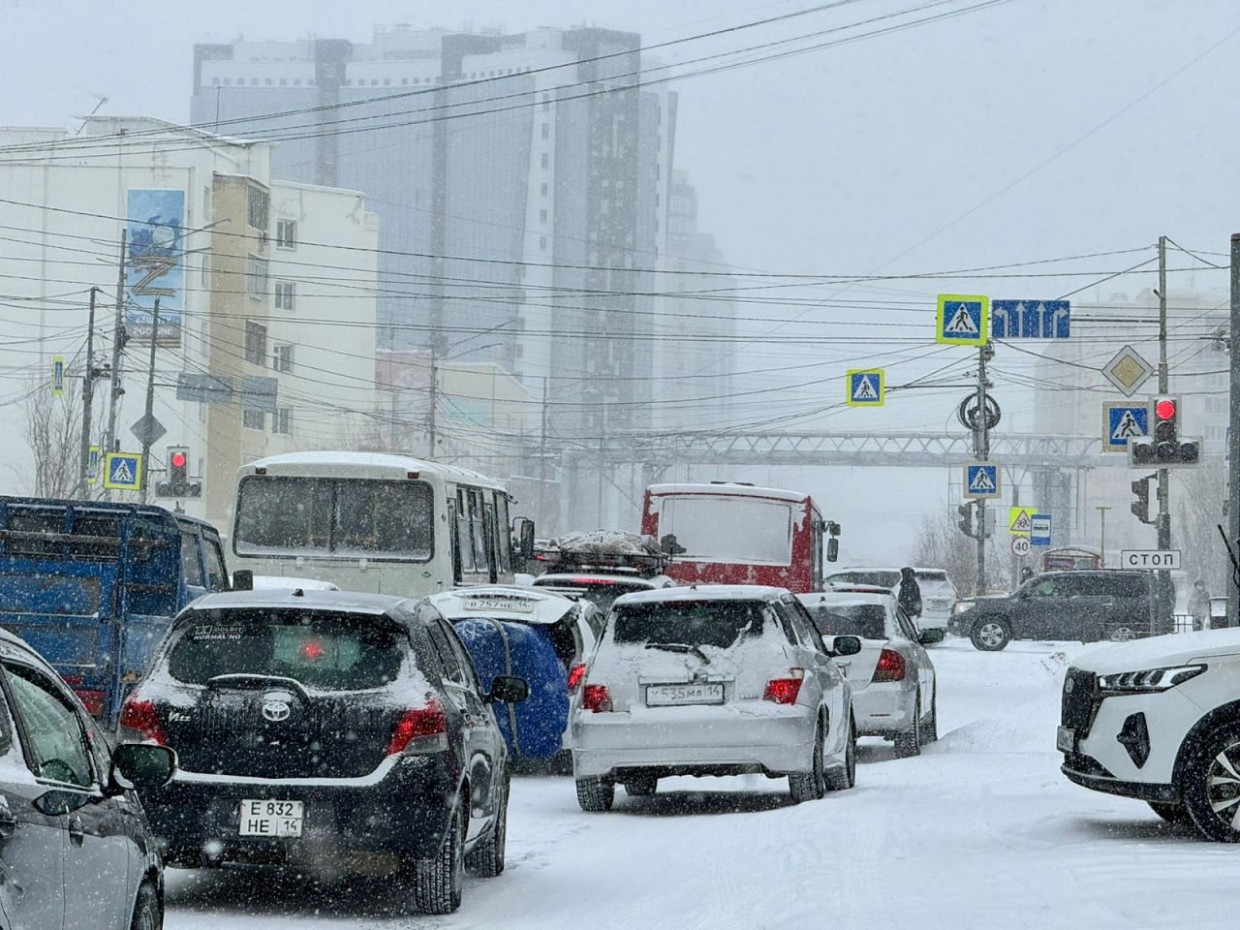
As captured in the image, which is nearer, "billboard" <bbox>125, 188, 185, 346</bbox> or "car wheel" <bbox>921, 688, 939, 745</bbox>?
"car wheel" <bbox>921, 688, 939, 745</bbox>

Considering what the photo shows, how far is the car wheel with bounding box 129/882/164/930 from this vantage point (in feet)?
20.3

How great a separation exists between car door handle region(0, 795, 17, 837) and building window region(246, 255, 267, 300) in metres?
91.5

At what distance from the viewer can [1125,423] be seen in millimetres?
31359

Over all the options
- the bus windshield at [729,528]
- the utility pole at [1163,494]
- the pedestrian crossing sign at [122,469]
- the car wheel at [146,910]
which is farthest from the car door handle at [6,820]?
the pedestrian crossing sign at [122,469]

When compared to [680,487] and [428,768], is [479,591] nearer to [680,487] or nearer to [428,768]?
[428,768]

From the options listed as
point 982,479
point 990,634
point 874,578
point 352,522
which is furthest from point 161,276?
point 352,522

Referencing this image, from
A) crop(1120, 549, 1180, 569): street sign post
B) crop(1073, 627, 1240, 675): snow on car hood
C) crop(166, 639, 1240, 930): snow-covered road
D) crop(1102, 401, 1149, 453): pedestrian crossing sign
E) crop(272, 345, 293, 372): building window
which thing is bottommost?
crop(166, 639, 1240, 930): snow-covered road

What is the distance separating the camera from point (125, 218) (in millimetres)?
87312

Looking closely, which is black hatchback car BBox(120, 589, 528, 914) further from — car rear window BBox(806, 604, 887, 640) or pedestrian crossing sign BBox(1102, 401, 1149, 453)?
pedestrian crossing sign BBox(1102, 401, 1149, 453)

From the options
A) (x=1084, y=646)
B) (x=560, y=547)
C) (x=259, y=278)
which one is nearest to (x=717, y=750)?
(x=560, y=547)

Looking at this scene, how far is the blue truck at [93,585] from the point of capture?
54.0 ft

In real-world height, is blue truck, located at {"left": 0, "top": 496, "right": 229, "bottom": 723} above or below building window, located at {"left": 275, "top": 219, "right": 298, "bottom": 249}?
below

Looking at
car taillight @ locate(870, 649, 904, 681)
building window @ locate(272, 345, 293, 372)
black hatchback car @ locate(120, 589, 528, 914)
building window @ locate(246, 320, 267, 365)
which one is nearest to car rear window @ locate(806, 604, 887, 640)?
car taillight @ locate(870, 649, 904, 681)

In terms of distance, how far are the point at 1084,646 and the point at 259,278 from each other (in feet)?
190
